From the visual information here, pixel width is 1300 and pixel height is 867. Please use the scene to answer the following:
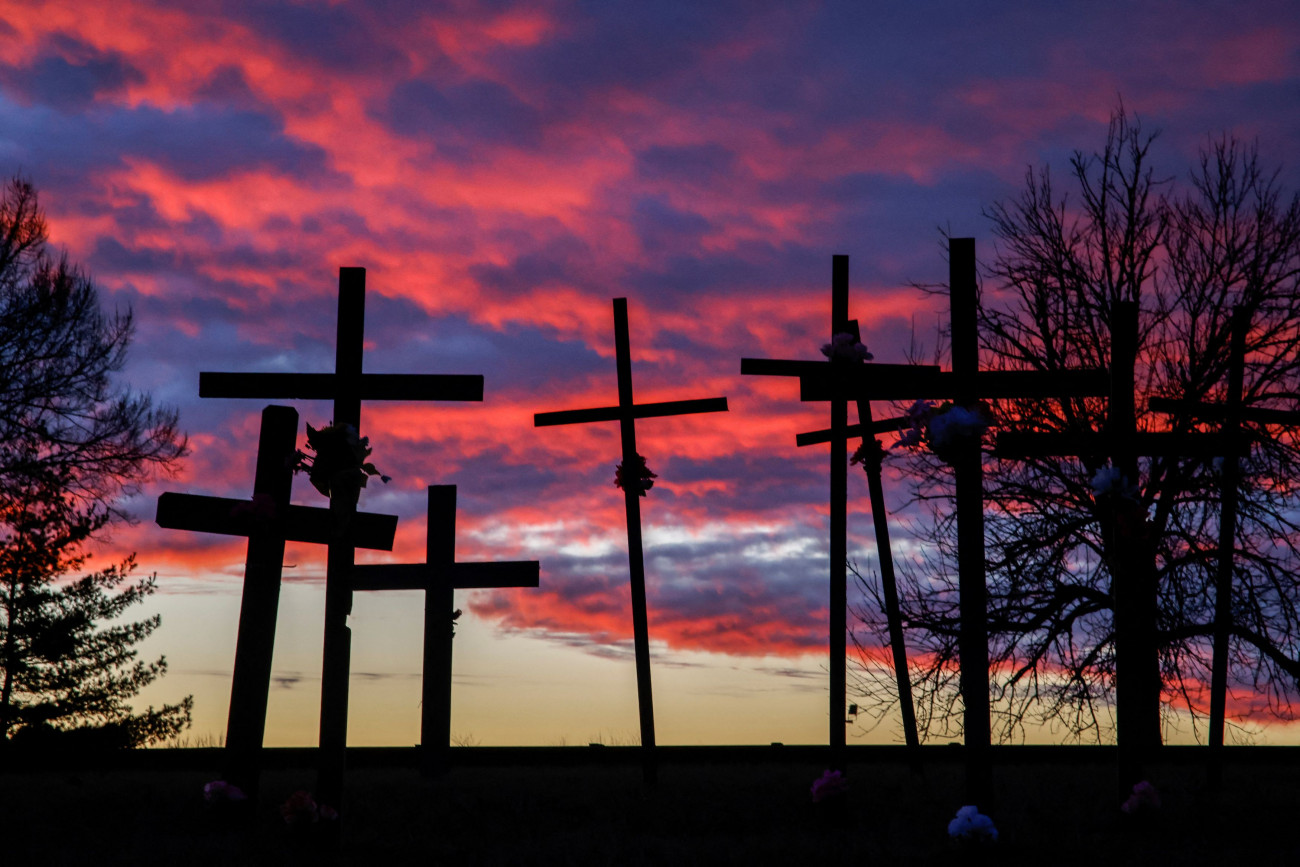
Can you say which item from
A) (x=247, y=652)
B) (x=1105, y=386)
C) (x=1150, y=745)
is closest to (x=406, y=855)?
(x=247, y=652)

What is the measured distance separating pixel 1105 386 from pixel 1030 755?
8.17 m

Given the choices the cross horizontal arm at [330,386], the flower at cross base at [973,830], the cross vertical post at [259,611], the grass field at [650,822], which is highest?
the cross horizontal arm at [330,386]

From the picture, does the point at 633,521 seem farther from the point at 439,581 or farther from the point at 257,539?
the point at 257,539

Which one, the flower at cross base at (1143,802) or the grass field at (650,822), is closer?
the grass field at (650,822)

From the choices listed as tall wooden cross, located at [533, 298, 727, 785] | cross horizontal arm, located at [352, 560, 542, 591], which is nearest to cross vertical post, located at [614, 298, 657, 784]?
tall wooden cross, located at [533, 298, 727, 785]

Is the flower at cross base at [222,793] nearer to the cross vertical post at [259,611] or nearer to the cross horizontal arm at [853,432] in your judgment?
the cross vertical post at [259,611]

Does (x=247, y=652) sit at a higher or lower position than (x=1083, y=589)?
lower

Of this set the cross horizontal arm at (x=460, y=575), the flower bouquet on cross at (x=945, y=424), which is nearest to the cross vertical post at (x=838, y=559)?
the flower bouquet on cross at (x=945, y=424)

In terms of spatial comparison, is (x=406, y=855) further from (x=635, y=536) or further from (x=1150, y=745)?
(x=1150, y=745)

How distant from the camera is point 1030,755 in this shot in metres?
16.8

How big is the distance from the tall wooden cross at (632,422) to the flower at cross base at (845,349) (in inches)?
89.3

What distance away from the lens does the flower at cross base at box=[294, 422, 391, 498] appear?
963 cm

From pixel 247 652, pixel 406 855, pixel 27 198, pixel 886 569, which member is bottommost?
pixel 406 855

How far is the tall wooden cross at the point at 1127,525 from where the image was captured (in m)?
9.91
